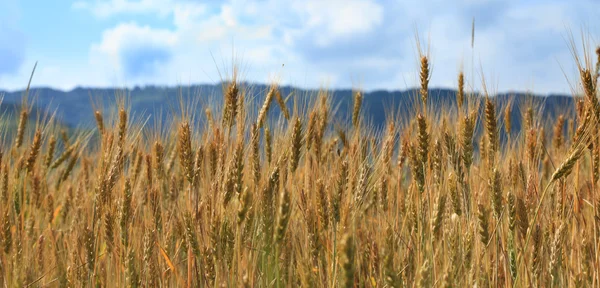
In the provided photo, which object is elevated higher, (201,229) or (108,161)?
(108,161)

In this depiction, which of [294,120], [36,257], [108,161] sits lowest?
[36,257]

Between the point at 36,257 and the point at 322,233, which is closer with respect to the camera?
the point at 322,233

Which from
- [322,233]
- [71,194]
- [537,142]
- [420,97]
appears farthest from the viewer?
[71,194]

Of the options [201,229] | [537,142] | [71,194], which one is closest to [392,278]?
[201,229]

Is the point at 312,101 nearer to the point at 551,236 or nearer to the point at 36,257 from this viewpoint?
the point at 551,236

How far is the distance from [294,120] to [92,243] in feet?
3.16

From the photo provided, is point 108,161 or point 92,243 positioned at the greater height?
point 108,161

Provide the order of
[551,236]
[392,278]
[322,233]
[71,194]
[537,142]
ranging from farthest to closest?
[71,194]
[537,142]
[551,236]
[322,233]
[392,278]

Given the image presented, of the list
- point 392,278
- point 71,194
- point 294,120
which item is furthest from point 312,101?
point 71,194

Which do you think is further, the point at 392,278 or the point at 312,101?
the point at 312,101

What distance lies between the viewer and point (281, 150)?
255 cm

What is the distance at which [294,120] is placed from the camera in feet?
8.48

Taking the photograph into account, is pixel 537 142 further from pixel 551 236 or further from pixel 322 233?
pixel 322 233

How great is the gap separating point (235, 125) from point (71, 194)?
230 centimetres
